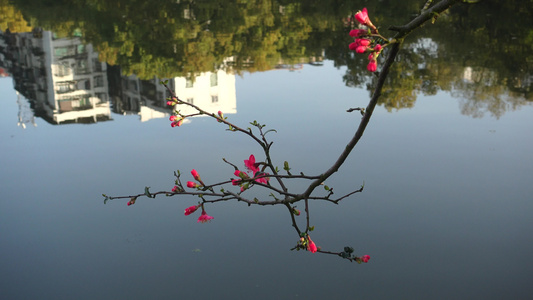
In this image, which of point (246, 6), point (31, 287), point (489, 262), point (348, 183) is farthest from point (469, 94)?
point (246, 6)

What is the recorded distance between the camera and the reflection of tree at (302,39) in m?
8.98

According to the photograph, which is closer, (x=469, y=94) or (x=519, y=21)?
(x=469, y=94)

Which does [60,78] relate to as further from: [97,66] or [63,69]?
[97,66]

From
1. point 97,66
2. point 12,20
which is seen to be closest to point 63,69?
point 97,66

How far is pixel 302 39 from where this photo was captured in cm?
1220

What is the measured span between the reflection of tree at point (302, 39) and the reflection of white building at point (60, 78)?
1.38ft

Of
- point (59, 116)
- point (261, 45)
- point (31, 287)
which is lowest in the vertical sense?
point (31, 287)

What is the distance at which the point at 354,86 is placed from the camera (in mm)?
8961

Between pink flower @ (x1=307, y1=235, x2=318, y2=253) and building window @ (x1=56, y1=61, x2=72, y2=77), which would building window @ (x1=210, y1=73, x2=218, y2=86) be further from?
pink flower @ (x1=307, y1=235, x2=318, y2=253)

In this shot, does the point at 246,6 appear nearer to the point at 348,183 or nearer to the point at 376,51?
the point at 348,183

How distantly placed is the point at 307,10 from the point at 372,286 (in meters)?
12.9

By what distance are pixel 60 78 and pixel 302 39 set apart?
478 cm

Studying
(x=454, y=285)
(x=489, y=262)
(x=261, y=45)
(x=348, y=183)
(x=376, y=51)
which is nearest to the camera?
(x=376, y=51)

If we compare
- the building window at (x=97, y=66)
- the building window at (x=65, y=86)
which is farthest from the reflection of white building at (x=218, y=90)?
the building window at (x=65, y=86)
